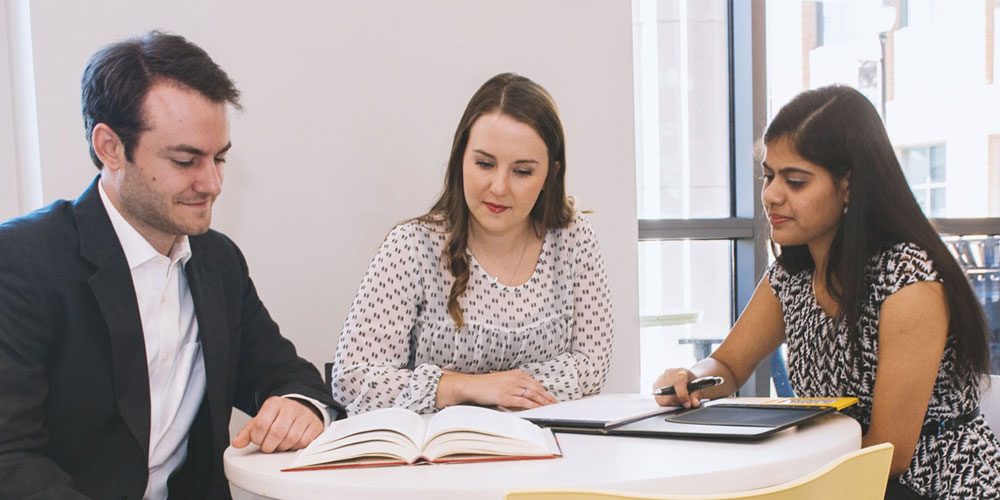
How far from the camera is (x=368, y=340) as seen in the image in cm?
189

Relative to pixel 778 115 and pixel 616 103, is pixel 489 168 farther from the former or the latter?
pixel 616 103

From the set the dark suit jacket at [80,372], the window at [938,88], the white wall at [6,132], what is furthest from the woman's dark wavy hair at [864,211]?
the window at [938,88]

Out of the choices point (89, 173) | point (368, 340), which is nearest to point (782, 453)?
point (368, 340)

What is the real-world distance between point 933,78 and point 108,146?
4.03 meters

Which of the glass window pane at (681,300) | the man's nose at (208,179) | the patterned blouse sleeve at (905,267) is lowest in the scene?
the glass window pane at (681,300)

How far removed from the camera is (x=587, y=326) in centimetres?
213

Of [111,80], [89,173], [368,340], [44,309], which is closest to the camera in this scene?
[44,309]

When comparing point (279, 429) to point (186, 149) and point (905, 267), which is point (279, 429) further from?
point (905, 267)

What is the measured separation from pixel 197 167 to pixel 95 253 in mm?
250

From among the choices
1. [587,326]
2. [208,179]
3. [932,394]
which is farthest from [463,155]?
[932,394]

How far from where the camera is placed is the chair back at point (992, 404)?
1888mm

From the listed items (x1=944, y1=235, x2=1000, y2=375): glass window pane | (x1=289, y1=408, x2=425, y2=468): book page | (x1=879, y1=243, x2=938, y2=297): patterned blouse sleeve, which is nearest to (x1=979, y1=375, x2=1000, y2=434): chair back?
(x1=879, y1=243, x2=938, y2=297): patterned blouse sleeve

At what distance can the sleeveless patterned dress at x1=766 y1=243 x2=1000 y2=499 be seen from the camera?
5.65 ft

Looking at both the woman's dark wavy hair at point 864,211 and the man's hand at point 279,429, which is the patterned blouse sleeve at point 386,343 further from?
the woman's dark wavy hair at point 864,211
